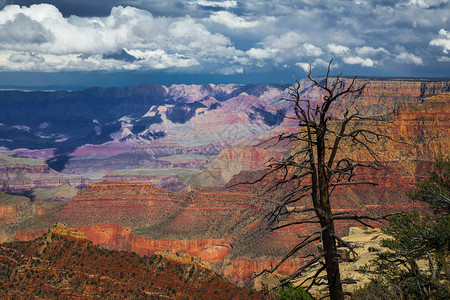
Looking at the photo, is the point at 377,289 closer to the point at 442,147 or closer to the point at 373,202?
the point at 373,202

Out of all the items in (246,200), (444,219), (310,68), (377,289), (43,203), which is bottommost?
(43,203)

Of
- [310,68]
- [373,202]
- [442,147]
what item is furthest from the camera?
[442,147]

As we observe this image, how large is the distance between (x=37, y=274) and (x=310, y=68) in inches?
1868

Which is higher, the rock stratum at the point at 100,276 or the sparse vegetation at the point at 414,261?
the sparse vegetation at the point at 414,261

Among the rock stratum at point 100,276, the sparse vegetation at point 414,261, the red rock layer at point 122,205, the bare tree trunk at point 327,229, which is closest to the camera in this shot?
the bare tree trunk at point 327,229

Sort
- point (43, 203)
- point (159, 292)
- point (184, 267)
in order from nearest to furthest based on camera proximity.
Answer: point (159, 292) → point (184, 267) → point (43, 203)

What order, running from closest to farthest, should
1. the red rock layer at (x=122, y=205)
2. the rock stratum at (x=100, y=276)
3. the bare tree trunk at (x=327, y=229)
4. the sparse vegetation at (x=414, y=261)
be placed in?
the bare tree trunk at (x=327, y=229)
the sparse vegetation at (x=414, y=261)
the rock stratum at (x=100, y=276)
the red rock layer at (x=122, y=205)

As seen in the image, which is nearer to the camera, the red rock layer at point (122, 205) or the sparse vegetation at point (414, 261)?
the sparse vegetation at point (414, 261)

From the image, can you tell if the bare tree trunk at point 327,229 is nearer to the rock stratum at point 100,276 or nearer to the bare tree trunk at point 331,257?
the bare tree trunk at point 331,257

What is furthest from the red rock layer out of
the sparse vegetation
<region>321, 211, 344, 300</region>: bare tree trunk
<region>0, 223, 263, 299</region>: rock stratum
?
<region>321, 211, 344, 300</region>: bare tree trunk

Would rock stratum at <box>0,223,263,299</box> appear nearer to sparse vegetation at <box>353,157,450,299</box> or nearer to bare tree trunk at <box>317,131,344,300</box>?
sparse vegetation at <box>353,157,450,299</box>

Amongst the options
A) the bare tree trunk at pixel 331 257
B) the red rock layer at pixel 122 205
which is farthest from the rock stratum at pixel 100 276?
the red rock layer at pixel 122 205

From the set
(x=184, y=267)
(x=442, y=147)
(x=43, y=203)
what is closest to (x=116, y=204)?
(x=43, y=203)

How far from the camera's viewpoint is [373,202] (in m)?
102
